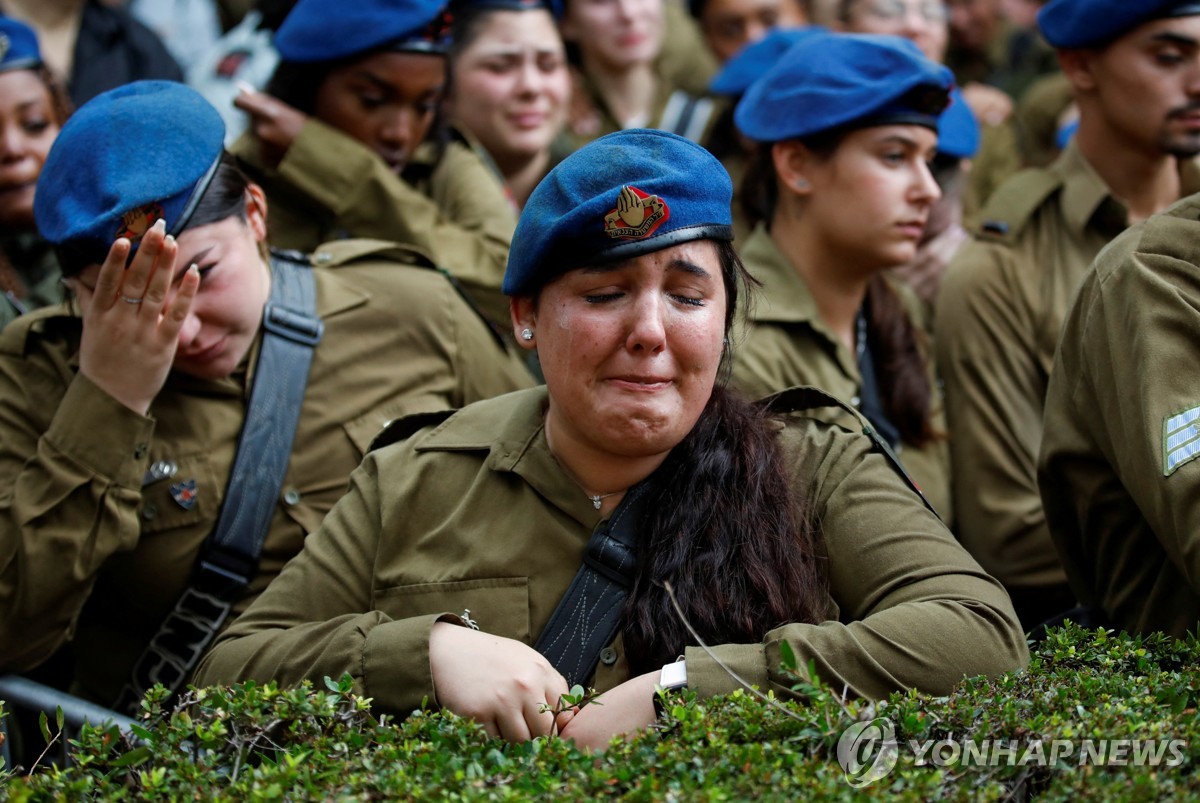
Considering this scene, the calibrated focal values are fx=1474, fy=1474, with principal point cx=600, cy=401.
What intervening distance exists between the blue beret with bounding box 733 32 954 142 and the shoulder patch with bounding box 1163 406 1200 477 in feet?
6.31

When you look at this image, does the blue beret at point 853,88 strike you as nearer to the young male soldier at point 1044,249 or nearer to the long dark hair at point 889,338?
the long dark hair at point 889,338

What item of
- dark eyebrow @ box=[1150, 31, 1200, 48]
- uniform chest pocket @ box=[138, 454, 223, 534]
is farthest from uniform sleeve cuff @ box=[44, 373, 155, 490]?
dark eyebrow @ box=[1150, 31, 1200, 48]

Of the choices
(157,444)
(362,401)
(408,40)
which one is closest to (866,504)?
(362,401)

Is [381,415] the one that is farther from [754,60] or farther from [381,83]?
[754,60]

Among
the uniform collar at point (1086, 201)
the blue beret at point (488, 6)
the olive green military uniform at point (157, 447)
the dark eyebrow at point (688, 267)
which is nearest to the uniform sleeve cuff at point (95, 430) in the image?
the olive green military uniform at point (157, 447)

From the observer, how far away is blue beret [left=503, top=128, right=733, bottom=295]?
9.91 feet

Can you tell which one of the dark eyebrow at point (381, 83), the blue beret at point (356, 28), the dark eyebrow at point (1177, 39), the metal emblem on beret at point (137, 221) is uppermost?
the dark eyebrow at point (1177, 39)

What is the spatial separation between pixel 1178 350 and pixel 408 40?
10.0 ft

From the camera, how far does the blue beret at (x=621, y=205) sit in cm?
302

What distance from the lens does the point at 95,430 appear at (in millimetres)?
3695

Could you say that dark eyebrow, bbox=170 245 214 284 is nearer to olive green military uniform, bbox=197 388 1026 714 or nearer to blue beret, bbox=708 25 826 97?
olive green military uniform, bbox=197 388 1026 714

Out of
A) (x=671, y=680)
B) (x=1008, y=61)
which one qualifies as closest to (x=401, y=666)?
Answer: (x=671, y=680)

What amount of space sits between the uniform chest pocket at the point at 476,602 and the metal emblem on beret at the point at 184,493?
3.05 ft

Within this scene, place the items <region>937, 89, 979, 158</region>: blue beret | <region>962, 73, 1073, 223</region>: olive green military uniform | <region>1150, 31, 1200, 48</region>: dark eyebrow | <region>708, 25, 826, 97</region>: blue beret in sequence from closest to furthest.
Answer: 1. <region>1150, 31, 1200, 48</region>: dark eyebrow
2. <region>937, 89, 979, 158</region>: blue beret
3. <region>708, 25, 826, 97</region>: blue beret
4. <region>962, 73, 1073, 223</region>: olive green military uniform
